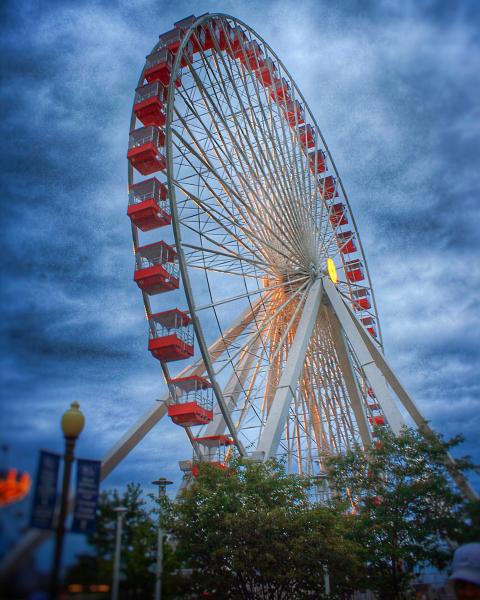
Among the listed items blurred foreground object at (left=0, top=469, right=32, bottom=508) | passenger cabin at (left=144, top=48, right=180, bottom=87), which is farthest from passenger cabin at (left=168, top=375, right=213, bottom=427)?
blurred foreground object at (left=0, top=469, right=32, bottom=508)

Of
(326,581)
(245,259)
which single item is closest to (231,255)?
(245,259)

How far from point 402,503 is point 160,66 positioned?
59.4 feet

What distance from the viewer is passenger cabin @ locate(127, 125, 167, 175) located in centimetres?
2159

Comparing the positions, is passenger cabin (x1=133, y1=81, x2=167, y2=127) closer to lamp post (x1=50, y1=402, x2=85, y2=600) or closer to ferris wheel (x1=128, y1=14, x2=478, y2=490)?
ferris wheel (x1=128, y1=14, x2=478, y2=490)

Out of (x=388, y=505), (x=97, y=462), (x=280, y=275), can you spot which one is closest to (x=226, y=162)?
(x=280, y=275)

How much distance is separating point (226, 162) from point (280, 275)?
5.57m

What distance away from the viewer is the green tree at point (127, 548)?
7234 millimetres

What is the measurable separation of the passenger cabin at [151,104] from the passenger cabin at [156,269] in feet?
16.5

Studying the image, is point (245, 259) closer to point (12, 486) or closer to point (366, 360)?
point (366, 360)

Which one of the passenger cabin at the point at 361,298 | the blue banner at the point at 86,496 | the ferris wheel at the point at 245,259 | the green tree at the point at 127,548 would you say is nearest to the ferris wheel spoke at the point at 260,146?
the ferris wheel at the point at 245,259

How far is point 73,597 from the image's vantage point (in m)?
6.42

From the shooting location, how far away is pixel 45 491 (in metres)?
6.69

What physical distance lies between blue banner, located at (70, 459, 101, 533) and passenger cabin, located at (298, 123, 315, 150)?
25.5m

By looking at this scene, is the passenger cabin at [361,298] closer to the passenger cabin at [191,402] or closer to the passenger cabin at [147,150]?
the passenger cabin at [191,402]
